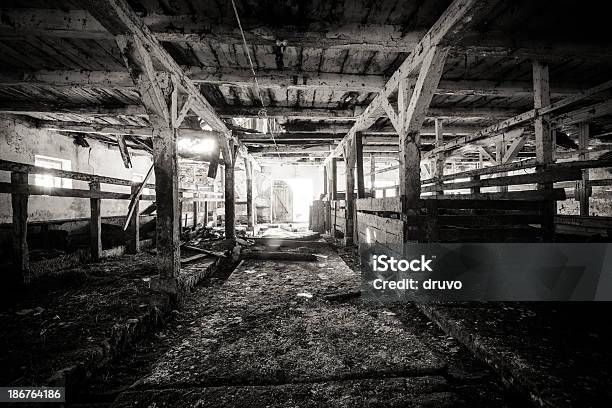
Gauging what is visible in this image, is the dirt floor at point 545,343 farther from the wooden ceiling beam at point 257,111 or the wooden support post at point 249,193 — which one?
the wooden support post at point 249,193

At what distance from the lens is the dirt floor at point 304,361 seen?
1958 millimetres

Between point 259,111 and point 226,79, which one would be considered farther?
point 259,111

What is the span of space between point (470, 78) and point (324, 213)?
744 cm

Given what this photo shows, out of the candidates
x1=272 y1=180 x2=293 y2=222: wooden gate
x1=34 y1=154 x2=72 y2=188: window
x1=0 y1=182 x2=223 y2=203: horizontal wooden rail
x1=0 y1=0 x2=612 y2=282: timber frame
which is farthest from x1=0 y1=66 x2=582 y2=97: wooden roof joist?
x1=272 y1=180 x2=293 y2=222: wooden gate

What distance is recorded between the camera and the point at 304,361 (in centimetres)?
240

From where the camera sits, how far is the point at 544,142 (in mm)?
4352

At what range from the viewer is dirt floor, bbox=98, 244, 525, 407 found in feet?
6.42

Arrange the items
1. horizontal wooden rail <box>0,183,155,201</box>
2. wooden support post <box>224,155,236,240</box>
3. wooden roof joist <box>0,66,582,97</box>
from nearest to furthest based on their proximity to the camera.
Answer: horizontal wooden rail <box>0,183,155,201</box> → wooden roof joist <box>0,66,582,97</box> → wooden support post <box>224,155,236,240</box>

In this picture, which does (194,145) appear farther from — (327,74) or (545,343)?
(545,343)

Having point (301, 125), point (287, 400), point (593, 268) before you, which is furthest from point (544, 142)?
point (301, 125)

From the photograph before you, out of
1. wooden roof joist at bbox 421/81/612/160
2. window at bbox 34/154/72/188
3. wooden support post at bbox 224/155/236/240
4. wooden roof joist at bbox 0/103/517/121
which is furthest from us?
window at bbox 34/154/72/188

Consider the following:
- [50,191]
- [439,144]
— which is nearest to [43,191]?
[50,191]

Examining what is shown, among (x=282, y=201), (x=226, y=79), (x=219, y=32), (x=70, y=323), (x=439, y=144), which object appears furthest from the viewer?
(x=282, y=201)

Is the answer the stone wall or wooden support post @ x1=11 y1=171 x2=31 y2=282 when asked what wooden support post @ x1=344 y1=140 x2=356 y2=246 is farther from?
the stone wall
